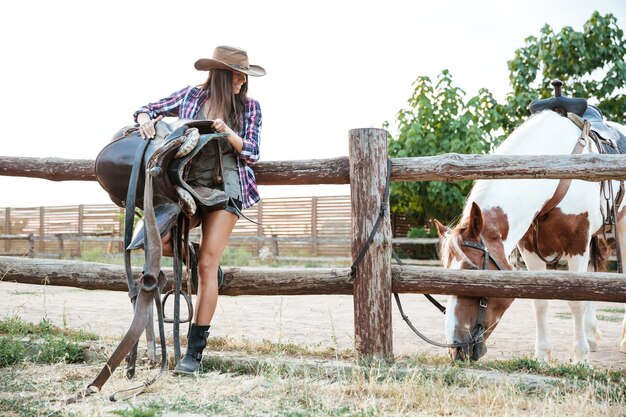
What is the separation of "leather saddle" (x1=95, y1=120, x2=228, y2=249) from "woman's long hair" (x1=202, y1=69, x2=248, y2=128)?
0.19 meters

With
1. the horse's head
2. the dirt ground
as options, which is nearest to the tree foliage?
the dirt ground

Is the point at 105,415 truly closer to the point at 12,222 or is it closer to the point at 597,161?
the point at 597,161

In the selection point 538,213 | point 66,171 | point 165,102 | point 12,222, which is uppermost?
point 165,102

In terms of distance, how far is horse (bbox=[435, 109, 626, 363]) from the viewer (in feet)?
11.4

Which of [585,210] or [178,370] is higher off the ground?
[585,210]

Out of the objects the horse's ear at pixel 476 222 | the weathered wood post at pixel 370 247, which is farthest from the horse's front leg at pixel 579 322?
the weathered wood post at pixel 370 247

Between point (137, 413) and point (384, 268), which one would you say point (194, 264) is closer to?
point (384, 268)

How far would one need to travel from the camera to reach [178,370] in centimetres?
303

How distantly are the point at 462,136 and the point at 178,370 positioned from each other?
11556 millimetres

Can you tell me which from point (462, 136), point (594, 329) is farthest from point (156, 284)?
point (462, 136)

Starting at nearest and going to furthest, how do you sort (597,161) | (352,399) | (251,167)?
1. (352,399)
2. (597,161)
3. (251,167)

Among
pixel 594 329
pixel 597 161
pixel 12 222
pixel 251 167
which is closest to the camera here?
pixel 597 161

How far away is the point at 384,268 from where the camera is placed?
3492mm

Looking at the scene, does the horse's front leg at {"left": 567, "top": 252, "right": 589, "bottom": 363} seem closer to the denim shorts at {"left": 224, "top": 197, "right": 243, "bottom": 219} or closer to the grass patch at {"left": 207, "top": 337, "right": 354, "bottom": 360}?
the grass patch at {"left": 207, "top": 337, "right": 354, "bottom": 360}
